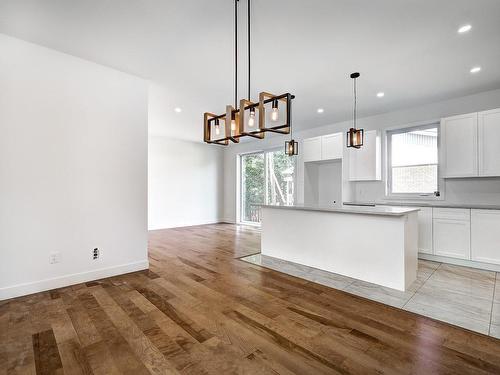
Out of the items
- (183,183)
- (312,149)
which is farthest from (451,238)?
(183,183)

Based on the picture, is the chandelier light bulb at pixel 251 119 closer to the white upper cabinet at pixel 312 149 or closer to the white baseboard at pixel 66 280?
the white baseboard at pixel 66 280

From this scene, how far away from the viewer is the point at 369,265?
10.4ft

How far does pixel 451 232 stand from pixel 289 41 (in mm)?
3842

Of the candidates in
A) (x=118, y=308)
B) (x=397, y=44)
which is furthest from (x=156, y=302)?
(x=397, y=44)

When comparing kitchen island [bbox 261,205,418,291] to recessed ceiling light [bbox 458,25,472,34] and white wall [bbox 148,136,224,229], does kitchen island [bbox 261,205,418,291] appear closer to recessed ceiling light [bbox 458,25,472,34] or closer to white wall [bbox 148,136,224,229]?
recessed ceiling light [bbox 458,25,472,34]

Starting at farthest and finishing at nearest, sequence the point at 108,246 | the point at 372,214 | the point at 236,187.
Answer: the point at 236,187
the point at 108,246
the point at 372,214

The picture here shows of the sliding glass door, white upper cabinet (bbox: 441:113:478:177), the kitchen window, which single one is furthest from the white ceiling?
the sliding glass door

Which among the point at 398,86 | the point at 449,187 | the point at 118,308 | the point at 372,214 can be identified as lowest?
the point at 118,308

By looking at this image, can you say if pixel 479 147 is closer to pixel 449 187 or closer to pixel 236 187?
pixel 449 187

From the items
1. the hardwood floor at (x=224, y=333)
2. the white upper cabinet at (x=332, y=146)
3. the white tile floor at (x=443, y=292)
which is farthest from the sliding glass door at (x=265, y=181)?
the hardwood floor at (x=224, y=333)

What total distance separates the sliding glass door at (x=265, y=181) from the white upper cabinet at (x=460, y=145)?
345 centimetres

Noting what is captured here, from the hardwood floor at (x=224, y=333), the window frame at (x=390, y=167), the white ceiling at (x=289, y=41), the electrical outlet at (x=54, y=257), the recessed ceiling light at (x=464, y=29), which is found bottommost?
the hardwood floor at (x=224, y=333)

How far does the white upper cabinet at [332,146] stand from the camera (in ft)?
17.9

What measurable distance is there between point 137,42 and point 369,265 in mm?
3886
